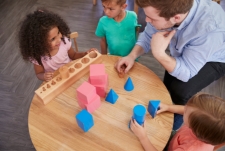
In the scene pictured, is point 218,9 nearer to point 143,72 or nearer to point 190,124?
point 143,72

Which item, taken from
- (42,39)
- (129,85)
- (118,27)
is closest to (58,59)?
(42,39)

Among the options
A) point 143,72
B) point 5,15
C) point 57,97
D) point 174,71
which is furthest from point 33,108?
point 5,15

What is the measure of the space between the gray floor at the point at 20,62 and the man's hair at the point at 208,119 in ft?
3.64

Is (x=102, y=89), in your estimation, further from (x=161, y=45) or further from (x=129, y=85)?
(x=161, y=45)

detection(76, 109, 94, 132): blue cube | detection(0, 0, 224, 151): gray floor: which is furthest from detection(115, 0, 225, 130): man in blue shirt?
detection(0, 0, 224, 151): gray floor

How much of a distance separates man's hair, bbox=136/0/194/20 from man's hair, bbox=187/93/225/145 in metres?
0.40

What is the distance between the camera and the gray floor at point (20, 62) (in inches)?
65.8

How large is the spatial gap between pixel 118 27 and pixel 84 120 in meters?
0.69

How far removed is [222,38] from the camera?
1.11 m

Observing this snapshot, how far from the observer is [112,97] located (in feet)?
3.52

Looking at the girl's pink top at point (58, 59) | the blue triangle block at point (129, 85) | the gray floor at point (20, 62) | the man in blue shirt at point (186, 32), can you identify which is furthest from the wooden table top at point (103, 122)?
the gray floor at point (20, 62)

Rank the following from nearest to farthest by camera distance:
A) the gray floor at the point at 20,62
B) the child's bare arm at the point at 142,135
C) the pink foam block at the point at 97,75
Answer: the child's bare arm at the point at 142,135, the pink foam block at the point at 97,75, the gray floor at the point at 20,62

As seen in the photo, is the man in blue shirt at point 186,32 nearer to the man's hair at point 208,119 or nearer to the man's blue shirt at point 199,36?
the man's blue shirt at point 199,36

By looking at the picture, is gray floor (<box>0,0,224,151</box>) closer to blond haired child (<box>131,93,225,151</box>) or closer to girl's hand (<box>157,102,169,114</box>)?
girl's hand (<box>157,102,169,114</box>)
